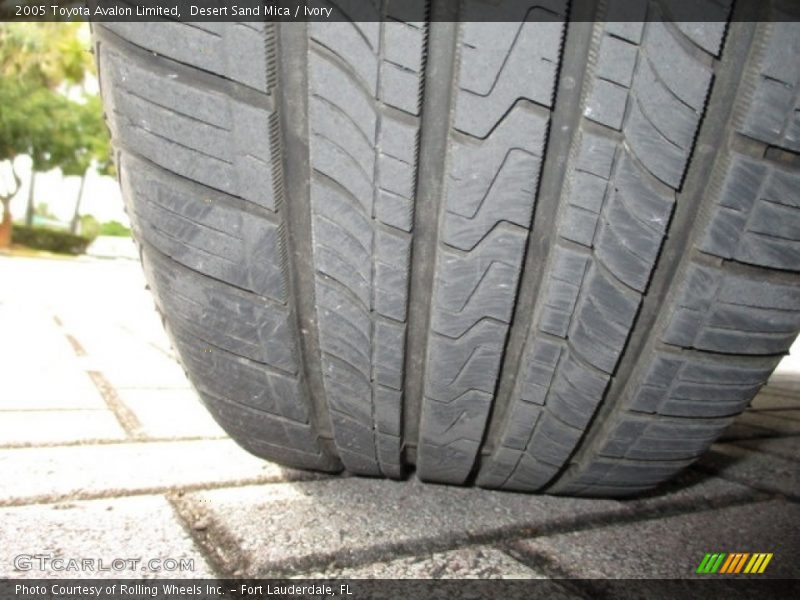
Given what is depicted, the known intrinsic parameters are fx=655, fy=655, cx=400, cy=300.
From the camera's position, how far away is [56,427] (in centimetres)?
100

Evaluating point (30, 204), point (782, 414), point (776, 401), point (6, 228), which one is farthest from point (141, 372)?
point (30, 204)

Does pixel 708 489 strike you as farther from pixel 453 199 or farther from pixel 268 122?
pixel 268 122

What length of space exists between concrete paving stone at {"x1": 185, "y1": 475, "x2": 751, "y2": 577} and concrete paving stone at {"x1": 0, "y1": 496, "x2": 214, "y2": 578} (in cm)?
5

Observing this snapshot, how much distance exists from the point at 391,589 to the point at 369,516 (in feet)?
0.53

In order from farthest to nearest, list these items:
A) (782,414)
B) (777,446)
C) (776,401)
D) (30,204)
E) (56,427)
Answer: (30,204) < (776,401) < (782,414) < (777,446) < (56,427)

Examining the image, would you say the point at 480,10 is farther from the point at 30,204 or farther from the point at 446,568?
the point at 30,204

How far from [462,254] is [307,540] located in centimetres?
34

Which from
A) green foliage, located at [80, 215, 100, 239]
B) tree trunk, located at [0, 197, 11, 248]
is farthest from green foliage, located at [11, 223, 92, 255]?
green foliage, located at [80, 215, 100, 239]

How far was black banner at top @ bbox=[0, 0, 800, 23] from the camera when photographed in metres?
0.46

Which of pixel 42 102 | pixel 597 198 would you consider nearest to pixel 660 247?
pixel 597 198

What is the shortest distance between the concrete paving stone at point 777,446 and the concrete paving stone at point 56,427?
1184mm

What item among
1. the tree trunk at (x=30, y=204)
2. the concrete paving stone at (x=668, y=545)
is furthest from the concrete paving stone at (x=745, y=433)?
the tree trunk at (x=30, y=204)

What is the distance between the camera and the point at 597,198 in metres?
0.52

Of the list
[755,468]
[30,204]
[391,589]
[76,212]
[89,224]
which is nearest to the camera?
[391,589]
